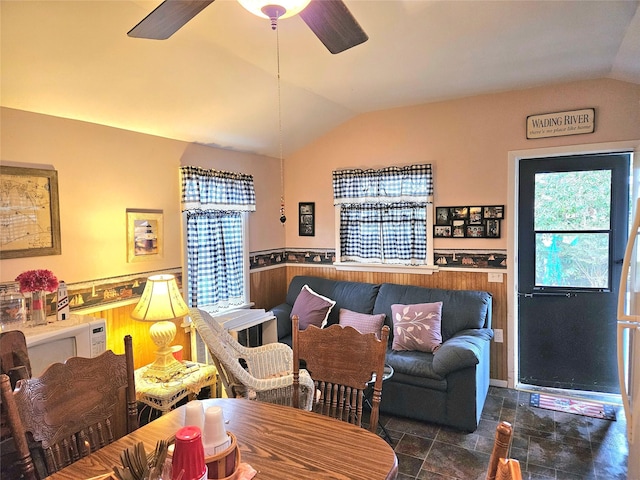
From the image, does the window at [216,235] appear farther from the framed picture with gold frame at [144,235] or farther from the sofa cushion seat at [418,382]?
the sofa cushion seat at [418,382]

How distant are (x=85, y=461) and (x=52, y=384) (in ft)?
0.97

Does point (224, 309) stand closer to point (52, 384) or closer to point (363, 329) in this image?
point (363, 329)

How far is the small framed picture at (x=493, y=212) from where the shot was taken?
12.3 ft

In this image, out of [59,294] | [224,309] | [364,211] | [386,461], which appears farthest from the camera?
[364,211]

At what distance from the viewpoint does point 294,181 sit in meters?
4.79

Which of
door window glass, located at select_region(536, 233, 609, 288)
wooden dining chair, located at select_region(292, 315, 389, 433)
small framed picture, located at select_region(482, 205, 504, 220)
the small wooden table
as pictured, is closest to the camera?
the small wooden table

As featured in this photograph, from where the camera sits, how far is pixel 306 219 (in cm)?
475

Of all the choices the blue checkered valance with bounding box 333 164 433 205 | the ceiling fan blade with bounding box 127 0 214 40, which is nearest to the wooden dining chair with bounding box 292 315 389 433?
the ceiling fan blade with bounding box 127 0 214 40

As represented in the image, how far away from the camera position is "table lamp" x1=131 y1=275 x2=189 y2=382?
2729 millimetres

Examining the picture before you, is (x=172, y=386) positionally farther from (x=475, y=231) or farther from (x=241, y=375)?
(x=475, y=231)

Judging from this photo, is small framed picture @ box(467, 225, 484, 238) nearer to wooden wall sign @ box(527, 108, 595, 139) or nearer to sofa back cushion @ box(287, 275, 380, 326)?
wooden wall sign @ box(527, 108, 595, 139)

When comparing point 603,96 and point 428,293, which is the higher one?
point 603,96

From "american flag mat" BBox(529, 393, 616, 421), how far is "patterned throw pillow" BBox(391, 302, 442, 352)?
3.31ft

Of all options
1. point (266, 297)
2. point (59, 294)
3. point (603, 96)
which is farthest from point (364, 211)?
point (59, 294)
